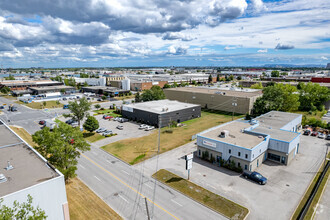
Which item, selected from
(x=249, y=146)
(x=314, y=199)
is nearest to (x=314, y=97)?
(x=249, y=146)

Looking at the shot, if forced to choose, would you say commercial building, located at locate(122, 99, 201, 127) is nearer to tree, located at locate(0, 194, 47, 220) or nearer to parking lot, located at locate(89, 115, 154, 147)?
parking lot, located at locate(89, 115, 154, 147)

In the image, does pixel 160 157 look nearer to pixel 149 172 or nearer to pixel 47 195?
pixel 149 172

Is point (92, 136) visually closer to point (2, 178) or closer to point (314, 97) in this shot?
point (2, 178)

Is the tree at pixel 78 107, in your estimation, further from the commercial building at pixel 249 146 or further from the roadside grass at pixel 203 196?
the commercial building at pixel 249 146

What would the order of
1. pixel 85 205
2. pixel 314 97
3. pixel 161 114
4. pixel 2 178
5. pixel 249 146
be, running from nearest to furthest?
pixel 2 178 → pixel 85 205 → pixel 249 146 → pixel 161 114 → pixel 314 97

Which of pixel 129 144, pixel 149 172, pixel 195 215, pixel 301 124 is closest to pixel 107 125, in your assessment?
pixel 129 144

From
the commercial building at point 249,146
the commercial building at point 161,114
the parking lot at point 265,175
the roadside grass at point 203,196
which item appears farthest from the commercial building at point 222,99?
the roadside grass at point 203,196
